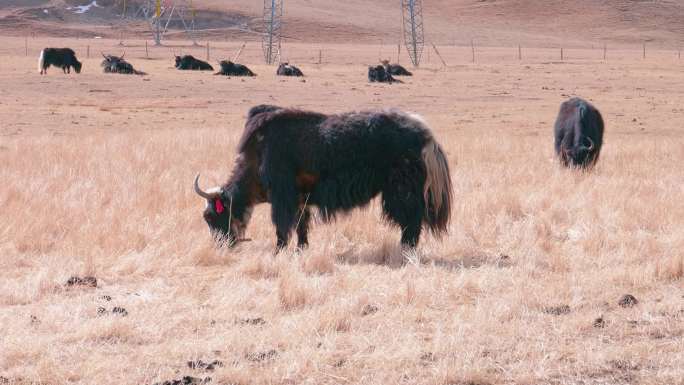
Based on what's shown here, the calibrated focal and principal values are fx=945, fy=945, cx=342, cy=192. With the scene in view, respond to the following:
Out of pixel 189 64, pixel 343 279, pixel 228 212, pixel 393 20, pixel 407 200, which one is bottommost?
pixel 343 279

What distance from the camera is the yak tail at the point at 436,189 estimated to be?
26.3 feet

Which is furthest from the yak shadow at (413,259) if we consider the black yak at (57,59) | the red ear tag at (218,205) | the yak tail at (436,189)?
the black yak at (57,59)

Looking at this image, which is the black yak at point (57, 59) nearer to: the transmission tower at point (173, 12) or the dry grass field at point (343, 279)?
the dry grass field at point (343, 279)

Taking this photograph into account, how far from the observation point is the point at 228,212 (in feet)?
28.1

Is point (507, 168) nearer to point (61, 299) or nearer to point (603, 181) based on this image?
point (603, 181)

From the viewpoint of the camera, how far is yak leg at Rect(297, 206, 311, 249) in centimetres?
848

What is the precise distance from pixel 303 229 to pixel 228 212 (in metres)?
0.70

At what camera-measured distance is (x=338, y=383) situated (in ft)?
16.3

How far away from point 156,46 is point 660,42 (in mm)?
47968

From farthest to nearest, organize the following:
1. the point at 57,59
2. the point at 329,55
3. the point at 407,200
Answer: the point at 329,55, the point at 57,59, the point at 407,200

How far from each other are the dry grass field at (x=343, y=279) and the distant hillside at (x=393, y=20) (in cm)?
7287

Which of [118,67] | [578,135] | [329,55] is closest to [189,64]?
[118,67]

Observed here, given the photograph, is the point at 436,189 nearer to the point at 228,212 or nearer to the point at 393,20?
the point at 228,212

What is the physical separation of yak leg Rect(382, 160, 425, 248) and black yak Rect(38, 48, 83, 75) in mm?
28982
